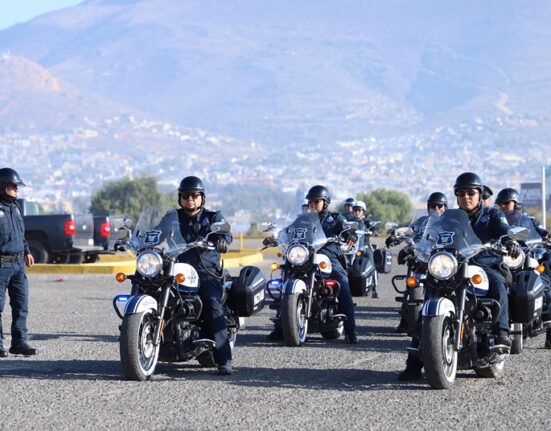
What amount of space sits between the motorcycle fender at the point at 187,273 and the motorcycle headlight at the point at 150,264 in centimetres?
18

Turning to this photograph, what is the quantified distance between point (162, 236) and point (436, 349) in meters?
2.69

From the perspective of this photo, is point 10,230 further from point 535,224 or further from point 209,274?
point 535,224

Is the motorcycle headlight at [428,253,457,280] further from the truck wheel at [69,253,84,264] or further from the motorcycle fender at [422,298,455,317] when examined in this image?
the truck wheel at [69,253,84,264]

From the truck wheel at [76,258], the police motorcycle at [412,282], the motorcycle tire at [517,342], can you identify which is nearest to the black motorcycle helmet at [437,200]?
the police motorcycle at [412,282]

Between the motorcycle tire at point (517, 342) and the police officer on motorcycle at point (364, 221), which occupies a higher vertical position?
the police officer on motorcycle at point (364, 221)

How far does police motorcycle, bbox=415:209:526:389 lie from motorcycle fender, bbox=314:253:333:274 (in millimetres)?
3218

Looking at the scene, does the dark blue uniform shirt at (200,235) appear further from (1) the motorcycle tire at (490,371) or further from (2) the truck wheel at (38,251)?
(2) the truck wheel at (38,251)

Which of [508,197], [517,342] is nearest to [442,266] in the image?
[517,342]

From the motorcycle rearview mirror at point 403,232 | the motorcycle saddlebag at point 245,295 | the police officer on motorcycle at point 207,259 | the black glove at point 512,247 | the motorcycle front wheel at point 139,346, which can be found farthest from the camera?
the motorcycle rearview mirror at point 403,232

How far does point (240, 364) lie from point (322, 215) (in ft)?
10.2

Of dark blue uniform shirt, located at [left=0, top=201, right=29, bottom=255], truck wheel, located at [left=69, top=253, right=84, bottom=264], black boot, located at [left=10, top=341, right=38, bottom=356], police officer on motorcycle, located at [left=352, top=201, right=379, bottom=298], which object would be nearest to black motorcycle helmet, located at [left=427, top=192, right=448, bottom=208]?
police officer on motorcycle, located at [left=352, top=201, right=379, bottom=298]

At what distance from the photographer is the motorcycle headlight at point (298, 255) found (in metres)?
14.7

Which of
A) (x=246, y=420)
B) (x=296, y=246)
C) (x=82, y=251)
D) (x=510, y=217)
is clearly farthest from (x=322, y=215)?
(x=82, y=251)

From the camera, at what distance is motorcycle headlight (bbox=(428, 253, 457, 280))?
11047 mm
